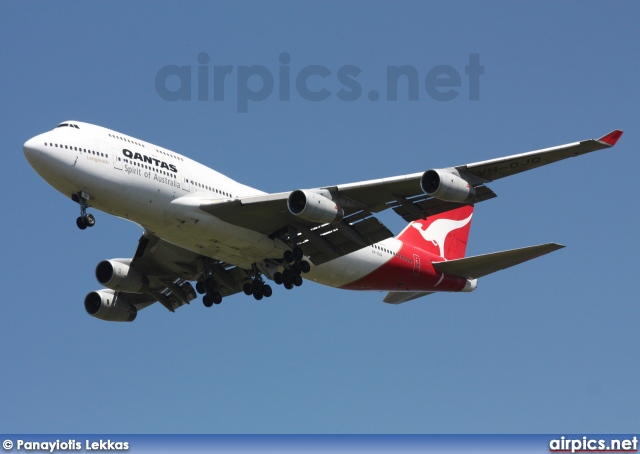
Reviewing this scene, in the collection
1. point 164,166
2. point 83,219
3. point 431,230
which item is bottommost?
point 83,219

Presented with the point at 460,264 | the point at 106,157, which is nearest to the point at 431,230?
the point at 460,264

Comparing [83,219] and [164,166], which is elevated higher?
[164,166]

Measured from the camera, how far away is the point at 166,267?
45.6 metres

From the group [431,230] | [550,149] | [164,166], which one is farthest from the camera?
[431,230]

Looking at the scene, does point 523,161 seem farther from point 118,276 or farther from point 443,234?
point 118,276

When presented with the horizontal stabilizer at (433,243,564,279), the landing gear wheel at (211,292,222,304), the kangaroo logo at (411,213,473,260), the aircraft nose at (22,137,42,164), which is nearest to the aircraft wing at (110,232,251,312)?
the landing gear wheel at (211,292,222,304)

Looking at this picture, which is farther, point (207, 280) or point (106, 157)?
point (207, 280)

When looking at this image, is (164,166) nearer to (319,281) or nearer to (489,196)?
(319,281)

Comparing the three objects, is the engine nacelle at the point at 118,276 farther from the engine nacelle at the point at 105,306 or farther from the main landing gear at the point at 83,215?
the main landing gear at the point at 83,215

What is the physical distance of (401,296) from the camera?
48938 mm

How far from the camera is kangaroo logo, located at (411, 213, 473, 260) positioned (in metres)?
50.4

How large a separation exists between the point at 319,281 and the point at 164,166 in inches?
356

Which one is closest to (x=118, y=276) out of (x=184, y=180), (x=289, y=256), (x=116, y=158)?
(x=184, y=180)

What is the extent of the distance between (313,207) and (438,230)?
1423cm
